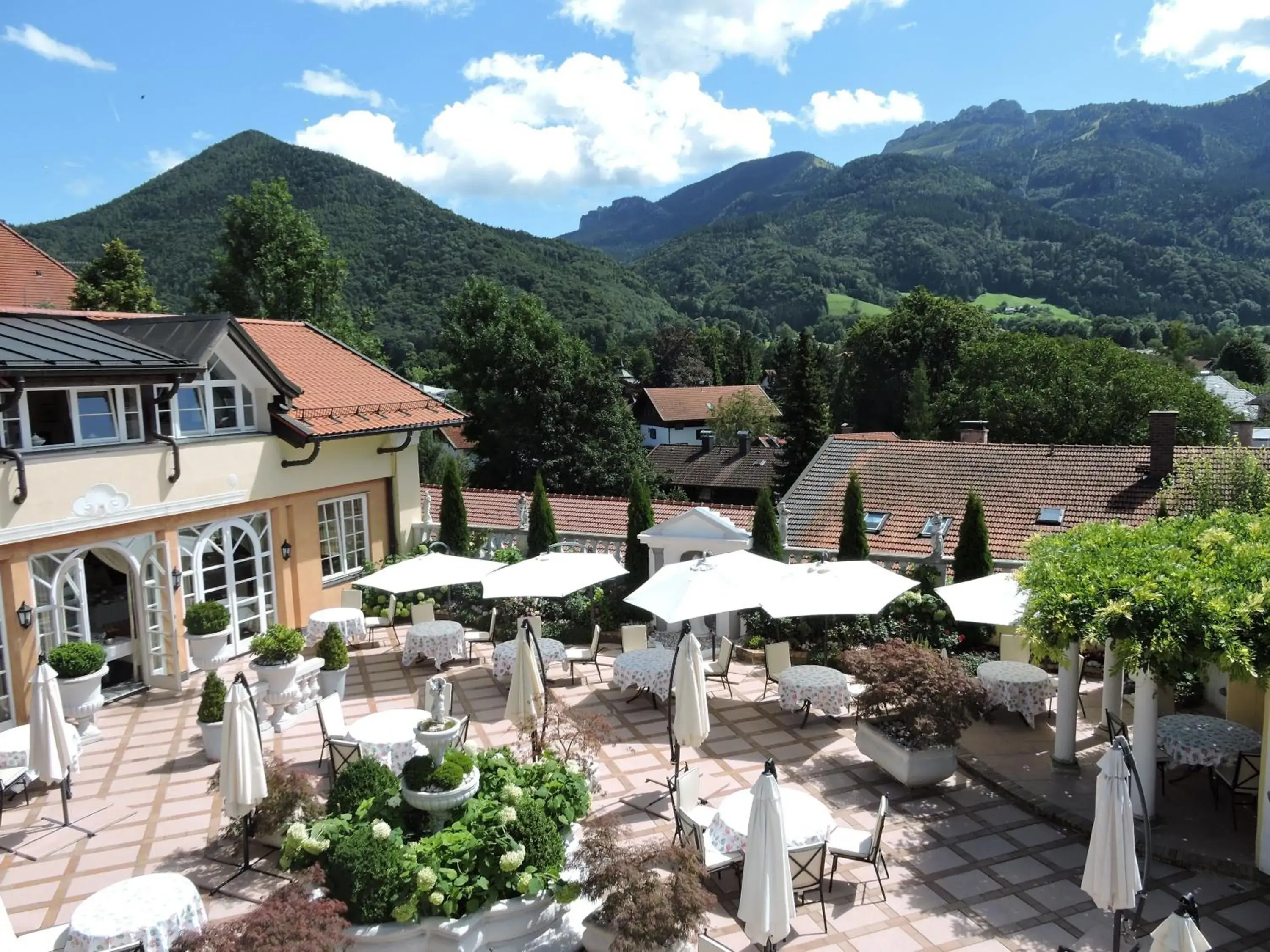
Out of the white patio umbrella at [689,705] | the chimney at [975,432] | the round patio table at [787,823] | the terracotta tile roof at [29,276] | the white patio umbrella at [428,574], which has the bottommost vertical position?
the round patio table at [787,823]

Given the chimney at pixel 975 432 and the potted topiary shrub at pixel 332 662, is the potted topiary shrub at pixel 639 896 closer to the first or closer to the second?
the potted topiary shrub at pixel 332 662

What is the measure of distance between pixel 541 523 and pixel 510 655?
207 inches

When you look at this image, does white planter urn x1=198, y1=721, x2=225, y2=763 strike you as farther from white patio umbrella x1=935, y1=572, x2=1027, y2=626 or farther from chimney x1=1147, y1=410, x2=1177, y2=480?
chimney x1=1147, y1=410, x2=1177, y2=480

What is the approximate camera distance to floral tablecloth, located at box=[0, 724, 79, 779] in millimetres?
10297

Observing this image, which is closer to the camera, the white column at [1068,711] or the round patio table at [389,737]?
the round patio table at [389,737]

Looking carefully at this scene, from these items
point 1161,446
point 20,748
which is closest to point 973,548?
point 1161,446

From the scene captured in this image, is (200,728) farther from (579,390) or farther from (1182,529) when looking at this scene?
(579,390)

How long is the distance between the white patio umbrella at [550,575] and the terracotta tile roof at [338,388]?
5.10 m

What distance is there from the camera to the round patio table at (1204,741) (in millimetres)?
→ 9688

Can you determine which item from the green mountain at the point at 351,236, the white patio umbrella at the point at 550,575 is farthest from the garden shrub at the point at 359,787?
the green mountain at the point at 351,236

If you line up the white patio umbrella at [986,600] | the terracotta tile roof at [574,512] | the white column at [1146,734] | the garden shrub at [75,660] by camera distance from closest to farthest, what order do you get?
the white column at [1146,734] < the garden shrub at [75,660] < the white patio umbrella at [986,600] < the terracotta tile roof at [574,512]

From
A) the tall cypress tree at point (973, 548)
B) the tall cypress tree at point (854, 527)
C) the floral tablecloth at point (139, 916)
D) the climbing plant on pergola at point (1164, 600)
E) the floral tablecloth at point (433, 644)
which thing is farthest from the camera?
the tall cypress tree at point (854, 527)

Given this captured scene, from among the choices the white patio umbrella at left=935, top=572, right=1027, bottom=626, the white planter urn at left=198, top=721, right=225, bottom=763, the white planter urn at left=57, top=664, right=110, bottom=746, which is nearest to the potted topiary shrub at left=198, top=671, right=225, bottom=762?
the white planter urn at left=198, top=721, right=225, bottom=763

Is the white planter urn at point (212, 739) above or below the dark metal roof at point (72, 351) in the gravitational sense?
below
